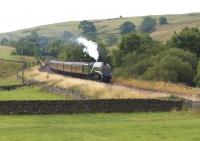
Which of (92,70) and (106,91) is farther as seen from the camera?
(92,70)

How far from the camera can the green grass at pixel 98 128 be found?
84.7 feet

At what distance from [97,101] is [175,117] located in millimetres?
6055

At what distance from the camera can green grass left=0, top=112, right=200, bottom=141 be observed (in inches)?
1016

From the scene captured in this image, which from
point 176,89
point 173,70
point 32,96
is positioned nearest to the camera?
point 176,89

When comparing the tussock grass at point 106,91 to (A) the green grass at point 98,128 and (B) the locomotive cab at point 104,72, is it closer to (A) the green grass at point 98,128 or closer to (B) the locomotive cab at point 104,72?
(B) the locomotive cab at point 104,72

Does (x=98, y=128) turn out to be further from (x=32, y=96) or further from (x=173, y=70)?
(x=173, y=70)

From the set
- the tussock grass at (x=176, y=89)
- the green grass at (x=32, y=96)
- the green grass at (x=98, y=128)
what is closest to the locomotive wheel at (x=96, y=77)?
the tussock grass at (x=176, y=89)

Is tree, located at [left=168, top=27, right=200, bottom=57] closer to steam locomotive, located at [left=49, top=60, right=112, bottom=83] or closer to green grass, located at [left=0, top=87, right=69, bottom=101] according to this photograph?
steam locomotive, located at [left=49, top=60, right=112, bottom=83]

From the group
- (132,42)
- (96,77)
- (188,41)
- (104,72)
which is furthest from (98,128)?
(132,42)

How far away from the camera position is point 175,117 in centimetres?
3544

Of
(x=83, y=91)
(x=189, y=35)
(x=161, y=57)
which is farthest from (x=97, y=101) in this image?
(x=189, y=35)

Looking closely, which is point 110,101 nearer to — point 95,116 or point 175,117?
point 95,116

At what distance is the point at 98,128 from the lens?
2933 centimetres

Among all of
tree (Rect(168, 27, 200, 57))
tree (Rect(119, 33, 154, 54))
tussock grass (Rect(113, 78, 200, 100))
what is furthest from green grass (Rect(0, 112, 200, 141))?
tree (Rect(119, 33, 154, 54))
